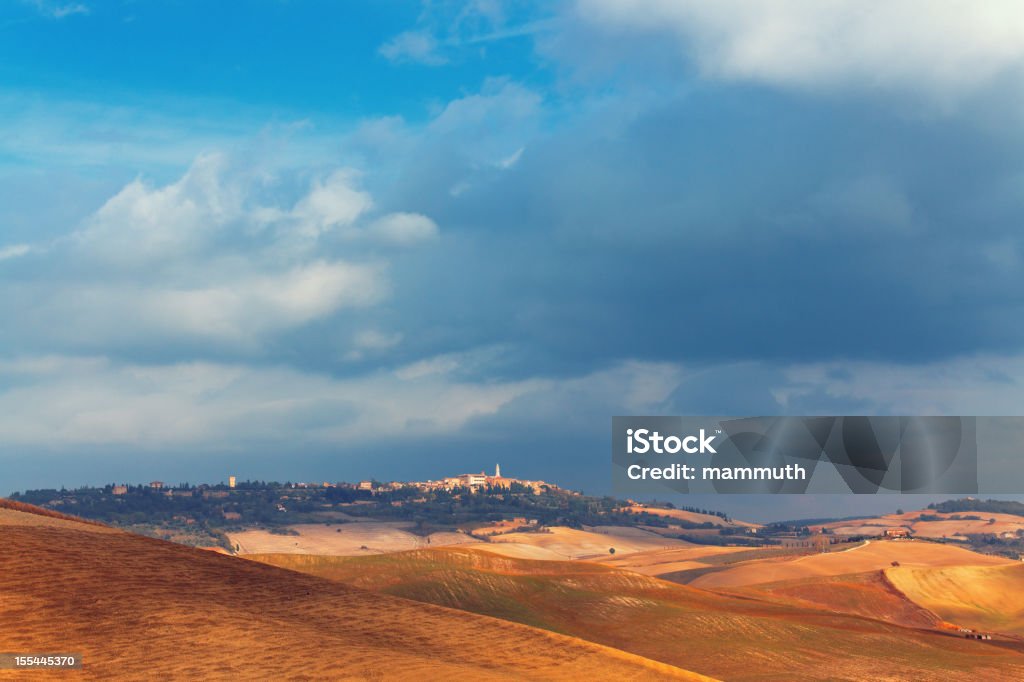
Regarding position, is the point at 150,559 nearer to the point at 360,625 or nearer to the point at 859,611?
the point at 360,625

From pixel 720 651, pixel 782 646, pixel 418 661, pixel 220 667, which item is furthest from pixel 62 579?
pixel 782 646

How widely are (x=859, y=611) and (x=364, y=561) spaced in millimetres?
92034

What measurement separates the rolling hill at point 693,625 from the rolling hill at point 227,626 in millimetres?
42293

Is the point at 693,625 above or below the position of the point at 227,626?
below

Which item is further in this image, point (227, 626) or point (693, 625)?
point (693, 625)

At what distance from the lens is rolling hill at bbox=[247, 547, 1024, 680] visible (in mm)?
103250

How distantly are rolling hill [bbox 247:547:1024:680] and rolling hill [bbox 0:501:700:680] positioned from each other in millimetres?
42293

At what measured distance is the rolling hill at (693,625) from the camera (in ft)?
339

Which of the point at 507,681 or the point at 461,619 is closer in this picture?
the point at 507,681

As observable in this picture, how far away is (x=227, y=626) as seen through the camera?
57.2 meters

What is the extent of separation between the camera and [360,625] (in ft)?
203

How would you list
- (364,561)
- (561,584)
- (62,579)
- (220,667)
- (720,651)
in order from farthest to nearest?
(364,561) → (561,584) → (720,651) → (62,579) → (220,667)

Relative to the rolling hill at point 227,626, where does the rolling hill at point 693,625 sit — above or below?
below

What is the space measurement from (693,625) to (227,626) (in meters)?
74.2
